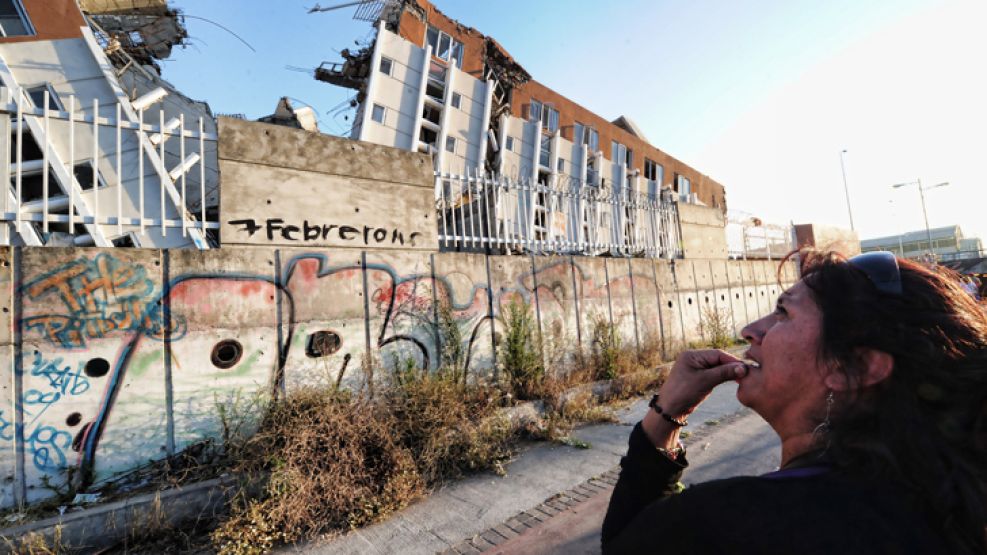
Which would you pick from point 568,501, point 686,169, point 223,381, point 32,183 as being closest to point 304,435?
point 223,381

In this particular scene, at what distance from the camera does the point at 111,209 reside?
22.2 ft

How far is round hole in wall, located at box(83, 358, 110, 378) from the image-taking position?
10.8ft

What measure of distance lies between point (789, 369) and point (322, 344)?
13.4 feet

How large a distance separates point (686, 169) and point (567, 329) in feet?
83.9

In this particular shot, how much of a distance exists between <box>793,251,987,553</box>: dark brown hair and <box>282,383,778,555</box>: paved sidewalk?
2202 millimetres

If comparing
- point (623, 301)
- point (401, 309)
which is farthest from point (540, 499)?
point (623, 301)

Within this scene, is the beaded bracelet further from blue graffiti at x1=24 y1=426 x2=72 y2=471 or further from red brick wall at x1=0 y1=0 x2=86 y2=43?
red brick wall at x1=0 y1=0 x2=86 y2=43

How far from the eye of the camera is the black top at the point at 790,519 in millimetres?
699

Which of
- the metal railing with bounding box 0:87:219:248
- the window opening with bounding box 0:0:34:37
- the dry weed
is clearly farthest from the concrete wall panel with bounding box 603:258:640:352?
the window opening with bounding box 0:0:34:37

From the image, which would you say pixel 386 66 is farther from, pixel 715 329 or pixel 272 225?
pixel 715 329

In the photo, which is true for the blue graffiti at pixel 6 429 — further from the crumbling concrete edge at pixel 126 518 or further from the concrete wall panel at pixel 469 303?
the concrete wall panel at pixel 469 303

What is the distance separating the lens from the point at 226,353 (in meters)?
3.83

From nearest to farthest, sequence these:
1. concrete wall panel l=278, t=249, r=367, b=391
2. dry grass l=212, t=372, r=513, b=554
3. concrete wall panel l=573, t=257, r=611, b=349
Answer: dry grass l=212, t=372, r=513, b=554 → concrete wall panel l=278, t=249, r=367, b=391 → concrete wall panel l=573, t=257, r=611, b=349

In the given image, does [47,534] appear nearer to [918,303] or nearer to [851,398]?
[851,398]
